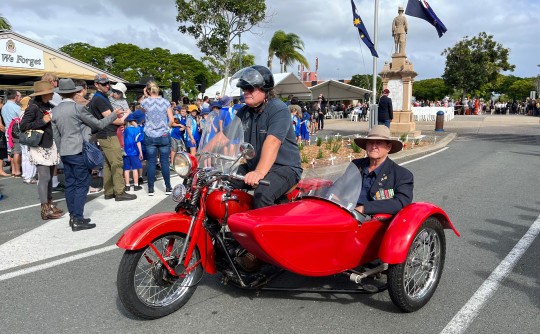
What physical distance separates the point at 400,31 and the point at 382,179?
58.7 feet

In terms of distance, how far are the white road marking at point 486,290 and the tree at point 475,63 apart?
46.0m

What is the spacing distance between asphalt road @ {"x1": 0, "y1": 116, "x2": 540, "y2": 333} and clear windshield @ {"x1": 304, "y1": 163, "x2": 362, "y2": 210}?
0.88 meters

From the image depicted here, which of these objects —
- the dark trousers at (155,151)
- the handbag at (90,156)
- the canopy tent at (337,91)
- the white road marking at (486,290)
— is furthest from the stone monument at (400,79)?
the canopy tent at (337,91)

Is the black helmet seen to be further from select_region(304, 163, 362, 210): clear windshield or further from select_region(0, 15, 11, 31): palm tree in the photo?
select_region(0, 15, 11, 31): palm tree

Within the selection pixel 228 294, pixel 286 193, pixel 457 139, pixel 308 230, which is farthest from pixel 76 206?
pixel 457 139

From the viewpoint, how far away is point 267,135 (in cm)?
357

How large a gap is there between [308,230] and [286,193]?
70cm

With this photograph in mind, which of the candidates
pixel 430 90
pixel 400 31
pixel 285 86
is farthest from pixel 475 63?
pixel 430 90

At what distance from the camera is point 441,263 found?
3.70 meters

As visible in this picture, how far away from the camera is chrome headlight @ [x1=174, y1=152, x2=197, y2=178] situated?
3244mm

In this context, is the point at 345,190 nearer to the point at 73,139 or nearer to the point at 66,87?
→ the point at 73,139

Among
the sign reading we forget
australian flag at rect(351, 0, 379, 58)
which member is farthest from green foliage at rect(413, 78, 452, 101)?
the sign reading we forget

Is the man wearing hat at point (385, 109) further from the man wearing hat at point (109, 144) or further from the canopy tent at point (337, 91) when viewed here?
the canopy tent at point (337, 91)

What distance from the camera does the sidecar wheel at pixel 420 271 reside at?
3.25 meters
